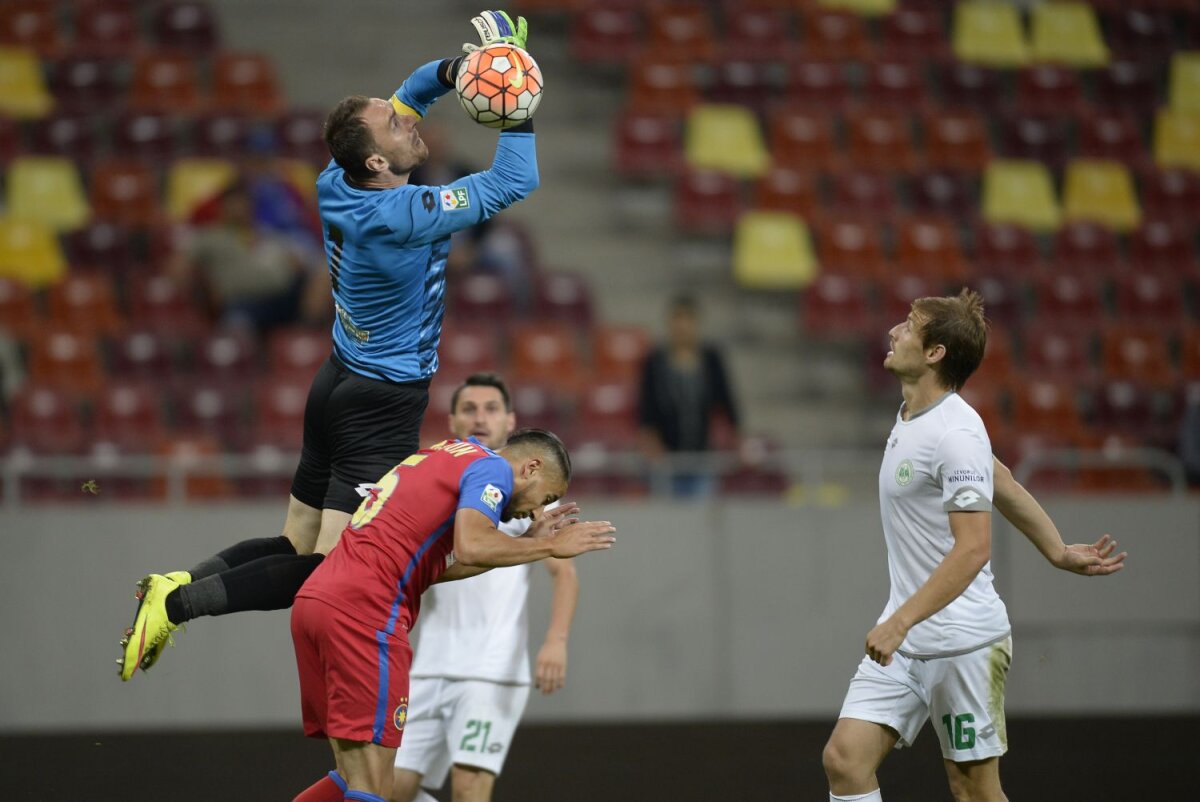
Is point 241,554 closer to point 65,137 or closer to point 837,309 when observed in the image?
point 837,309

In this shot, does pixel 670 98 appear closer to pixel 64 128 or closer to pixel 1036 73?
pixel 1036 73

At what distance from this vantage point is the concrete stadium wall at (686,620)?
928 cm

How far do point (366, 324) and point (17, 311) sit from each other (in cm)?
674

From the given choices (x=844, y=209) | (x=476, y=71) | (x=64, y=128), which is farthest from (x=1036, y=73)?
(x=476, y=71)

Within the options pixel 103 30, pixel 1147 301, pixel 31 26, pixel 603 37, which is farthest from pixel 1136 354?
pixel 31 26

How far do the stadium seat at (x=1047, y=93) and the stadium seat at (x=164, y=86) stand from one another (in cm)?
718

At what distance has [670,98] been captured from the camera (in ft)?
44.4

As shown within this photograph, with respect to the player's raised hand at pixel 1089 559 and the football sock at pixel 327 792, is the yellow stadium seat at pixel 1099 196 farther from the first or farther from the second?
the football sock at pixel 327 792

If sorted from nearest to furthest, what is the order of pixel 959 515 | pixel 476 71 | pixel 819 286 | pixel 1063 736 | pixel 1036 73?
1. pixel 959 515
2. pixel 476 71
3. pixel 1063 736
4. pixel 819 286
5. pixel 1036 73

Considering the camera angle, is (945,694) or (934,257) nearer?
(945,694)

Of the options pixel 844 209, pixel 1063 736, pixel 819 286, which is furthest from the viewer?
pixel 844 209

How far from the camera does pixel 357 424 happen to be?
518cm

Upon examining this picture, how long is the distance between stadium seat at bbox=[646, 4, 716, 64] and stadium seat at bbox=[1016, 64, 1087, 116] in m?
2.80

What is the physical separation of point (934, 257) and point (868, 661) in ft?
26.0
